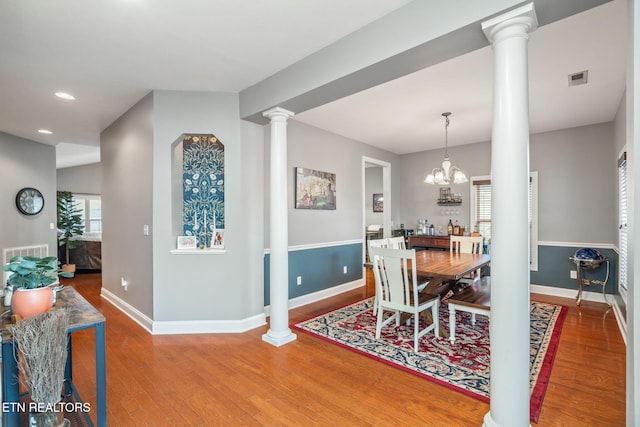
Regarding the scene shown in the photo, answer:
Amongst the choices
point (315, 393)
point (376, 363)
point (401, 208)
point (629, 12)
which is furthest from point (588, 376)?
point (401, 208)

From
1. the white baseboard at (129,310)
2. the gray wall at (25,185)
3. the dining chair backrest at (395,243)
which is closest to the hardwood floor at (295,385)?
the white baseboard at (129,310)

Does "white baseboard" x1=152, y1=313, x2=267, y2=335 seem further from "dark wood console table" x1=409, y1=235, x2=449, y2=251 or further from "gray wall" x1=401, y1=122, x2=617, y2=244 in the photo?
"gray wall" x1=401, y1=122, x2=617, y2=244

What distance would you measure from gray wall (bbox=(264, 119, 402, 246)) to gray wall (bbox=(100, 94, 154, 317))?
Result: 135 cm

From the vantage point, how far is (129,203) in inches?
155

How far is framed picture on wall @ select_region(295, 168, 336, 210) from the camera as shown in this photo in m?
4.45

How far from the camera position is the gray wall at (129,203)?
138 inches

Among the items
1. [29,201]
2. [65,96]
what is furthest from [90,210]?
[65,96]

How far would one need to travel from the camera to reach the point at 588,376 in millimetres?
2473

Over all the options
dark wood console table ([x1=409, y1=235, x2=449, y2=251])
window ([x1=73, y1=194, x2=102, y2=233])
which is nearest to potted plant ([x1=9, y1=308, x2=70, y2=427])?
dark wood console table ([x1=409, y1=235, x2=449, y2=251])

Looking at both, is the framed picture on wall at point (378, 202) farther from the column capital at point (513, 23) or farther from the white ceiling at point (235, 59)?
the column capital at point (513, 23)

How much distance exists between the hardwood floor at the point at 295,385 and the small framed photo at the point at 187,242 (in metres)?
0.95

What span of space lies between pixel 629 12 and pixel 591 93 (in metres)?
2.61

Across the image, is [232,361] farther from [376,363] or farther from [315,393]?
[376,363]

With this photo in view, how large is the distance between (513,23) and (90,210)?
988cm
